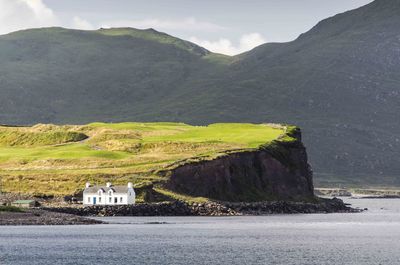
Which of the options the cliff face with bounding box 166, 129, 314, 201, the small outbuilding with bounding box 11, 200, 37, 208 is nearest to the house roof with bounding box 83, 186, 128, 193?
the small outbuilding with bounding box 11, 200, 37, 208

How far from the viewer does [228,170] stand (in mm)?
184000

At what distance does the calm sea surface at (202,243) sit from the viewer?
309 ft

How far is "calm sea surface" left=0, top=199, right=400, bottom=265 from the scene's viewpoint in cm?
9431

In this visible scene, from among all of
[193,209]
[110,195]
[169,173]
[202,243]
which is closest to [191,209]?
[193,209]

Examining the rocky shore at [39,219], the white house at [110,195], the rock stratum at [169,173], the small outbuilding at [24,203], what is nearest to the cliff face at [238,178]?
the rock stratum at [169,173]

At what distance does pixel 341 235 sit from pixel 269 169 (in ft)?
218

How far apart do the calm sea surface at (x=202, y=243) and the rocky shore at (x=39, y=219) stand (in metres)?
3.48

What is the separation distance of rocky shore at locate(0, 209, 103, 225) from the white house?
58.3 ft

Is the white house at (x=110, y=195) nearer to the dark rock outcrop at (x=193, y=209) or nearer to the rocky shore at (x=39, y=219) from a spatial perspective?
the dark rock outcrop at (x=193, y=209)

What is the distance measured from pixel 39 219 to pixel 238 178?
58.3 metres

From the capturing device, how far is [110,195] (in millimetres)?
162125

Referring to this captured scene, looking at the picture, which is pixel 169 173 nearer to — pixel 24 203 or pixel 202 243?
pixel 24 203

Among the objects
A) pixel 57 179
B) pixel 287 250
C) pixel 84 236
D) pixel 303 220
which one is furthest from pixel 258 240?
pixel 57 179

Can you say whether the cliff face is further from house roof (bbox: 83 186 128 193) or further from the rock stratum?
house roof (bbox: 83 186 128 193)
